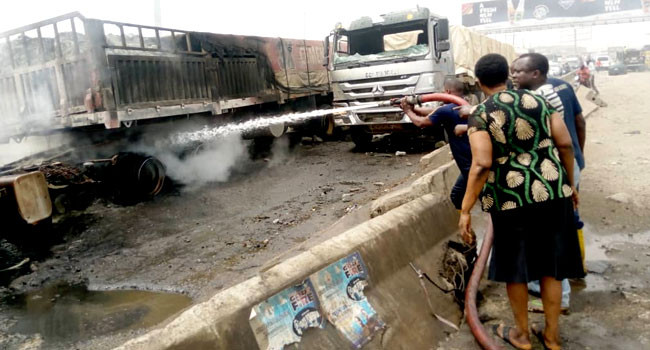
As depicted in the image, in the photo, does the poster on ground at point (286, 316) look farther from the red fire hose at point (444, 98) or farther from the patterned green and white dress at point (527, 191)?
the red fire hose at point (444, 98)

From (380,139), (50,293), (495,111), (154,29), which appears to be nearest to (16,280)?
(50,293)

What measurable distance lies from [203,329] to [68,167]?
538cm

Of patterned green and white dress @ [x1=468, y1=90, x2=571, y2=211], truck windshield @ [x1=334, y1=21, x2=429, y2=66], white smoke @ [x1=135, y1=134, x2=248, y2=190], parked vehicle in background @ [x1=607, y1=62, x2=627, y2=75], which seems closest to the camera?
patterned green and white dress @ [x1=468, y1=90, x2=571, y2=211]

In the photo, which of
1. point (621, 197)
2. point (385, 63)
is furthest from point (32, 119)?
point (621, 197)

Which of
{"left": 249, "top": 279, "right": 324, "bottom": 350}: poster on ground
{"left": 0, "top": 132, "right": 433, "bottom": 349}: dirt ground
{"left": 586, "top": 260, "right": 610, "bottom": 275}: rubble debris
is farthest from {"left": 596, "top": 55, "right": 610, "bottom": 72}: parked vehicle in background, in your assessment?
{"left": 249, "top": 279, "right": 324, "bottom": 350}: poster on ground

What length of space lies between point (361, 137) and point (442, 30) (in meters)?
2.81

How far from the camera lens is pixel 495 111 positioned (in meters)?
2.49

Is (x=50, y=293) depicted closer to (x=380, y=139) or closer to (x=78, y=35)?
(x=78, y=35)

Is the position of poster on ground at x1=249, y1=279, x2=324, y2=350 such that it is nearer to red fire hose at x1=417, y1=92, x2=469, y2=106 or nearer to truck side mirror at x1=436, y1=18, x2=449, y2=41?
red fire hose at x1=417, y1=92, x2=469, y2=106

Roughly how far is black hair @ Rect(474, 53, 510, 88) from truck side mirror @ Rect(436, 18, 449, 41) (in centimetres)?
697

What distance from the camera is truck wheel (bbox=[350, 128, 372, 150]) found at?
10.6 meters

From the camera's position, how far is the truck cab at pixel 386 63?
367 inches

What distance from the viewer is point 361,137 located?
1065 centimetres

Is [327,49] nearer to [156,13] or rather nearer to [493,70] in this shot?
[493,70]
